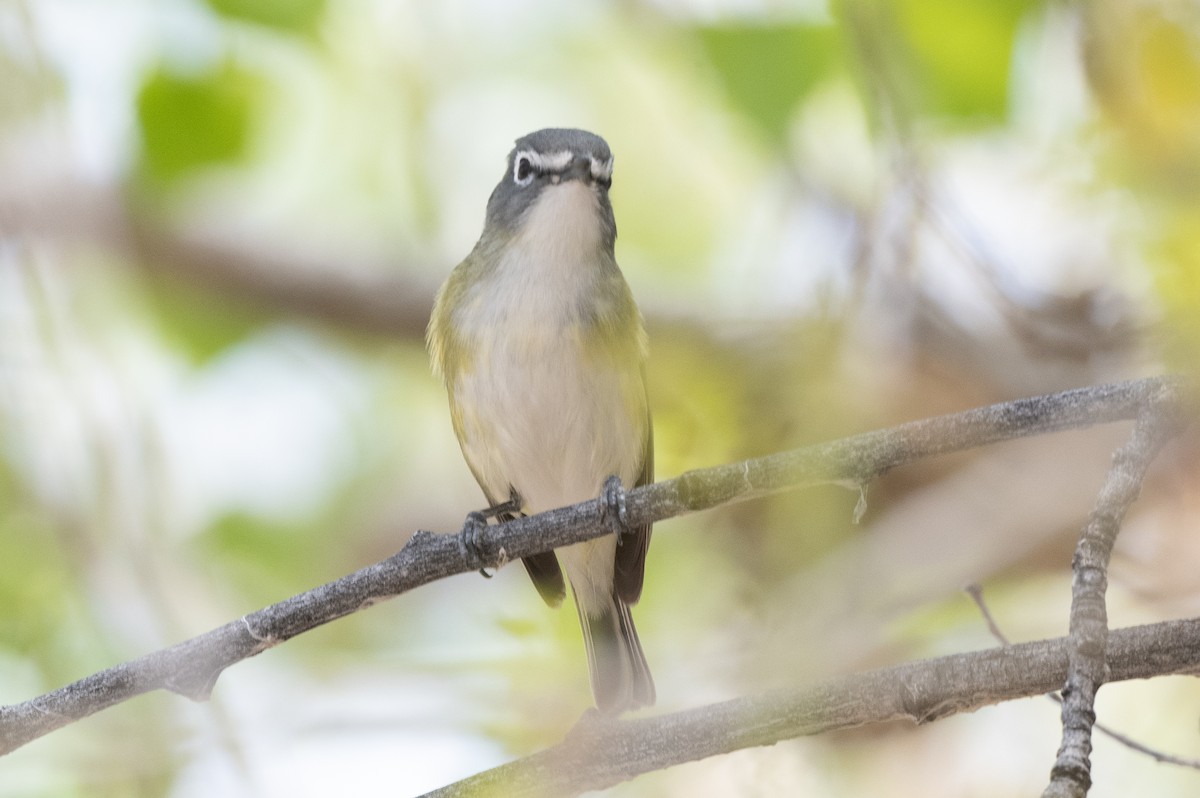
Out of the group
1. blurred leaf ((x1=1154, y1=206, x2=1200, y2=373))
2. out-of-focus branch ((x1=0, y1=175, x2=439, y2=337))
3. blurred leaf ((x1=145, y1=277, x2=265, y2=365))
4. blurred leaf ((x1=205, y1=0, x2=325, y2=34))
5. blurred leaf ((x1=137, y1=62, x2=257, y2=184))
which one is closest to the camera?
blurred leaf ((x1=1154, y1=206, x2=1200, y2=373))

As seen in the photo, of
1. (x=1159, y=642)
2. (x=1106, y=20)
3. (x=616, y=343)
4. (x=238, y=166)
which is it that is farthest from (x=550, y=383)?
(x=1106, y=20)

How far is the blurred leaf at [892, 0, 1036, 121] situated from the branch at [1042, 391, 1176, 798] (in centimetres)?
106

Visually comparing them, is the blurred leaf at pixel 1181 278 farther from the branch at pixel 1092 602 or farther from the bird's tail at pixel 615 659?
the bird's tail at pixel 615 659

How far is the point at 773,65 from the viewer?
122 inches

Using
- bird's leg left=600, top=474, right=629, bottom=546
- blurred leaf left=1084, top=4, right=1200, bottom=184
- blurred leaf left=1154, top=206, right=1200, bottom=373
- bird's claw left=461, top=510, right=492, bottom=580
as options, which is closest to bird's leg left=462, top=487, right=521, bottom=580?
bird's claw left=461, top=510, right=492, bottom=580

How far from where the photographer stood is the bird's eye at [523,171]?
4316 mm

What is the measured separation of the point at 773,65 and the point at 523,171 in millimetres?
1438

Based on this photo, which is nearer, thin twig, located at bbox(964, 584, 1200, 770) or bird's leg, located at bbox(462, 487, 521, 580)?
thin twig, located at bbox(964, 584, 1200, 770)

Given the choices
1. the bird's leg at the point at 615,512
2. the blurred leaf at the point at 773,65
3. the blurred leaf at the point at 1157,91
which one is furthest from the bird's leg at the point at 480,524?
the blurred leaf at the point at 1157,91

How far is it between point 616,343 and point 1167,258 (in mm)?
3072

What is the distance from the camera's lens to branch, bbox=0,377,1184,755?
2295 millimetres

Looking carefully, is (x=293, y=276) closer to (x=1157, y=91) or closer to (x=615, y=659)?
Result: (x=615, y=659)

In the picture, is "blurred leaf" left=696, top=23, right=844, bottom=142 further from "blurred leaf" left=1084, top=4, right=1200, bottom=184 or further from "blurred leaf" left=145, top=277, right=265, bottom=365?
"blurred leaf" left=145, top=277, right=265, bottom=365

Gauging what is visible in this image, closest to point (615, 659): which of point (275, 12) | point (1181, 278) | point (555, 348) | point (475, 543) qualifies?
point (555, 348)
